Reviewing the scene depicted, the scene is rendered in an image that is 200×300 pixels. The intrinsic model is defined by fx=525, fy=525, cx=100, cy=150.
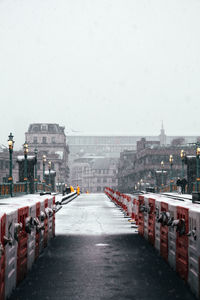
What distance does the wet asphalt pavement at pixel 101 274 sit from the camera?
8.00 m

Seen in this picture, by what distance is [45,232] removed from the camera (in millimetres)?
13594

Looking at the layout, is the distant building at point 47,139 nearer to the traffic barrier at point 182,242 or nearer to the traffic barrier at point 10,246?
the traffic barrier at point 182,242

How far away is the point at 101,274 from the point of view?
9719 millimetres

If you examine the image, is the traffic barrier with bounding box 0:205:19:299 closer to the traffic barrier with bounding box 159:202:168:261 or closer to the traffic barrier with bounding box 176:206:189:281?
the traffic barrier with bounding box 176:206:189:281

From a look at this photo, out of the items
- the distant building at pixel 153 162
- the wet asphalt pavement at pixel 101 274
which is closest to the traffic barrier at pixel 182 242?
the wet asphalt pavement at pixel 101 274

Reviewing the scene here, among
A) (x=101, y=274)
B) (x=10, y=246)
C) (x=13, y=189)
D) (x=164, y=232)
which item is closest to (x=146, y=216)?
(x=164, y=232)

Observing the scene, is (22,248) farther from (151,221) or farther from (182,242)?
(151,221)

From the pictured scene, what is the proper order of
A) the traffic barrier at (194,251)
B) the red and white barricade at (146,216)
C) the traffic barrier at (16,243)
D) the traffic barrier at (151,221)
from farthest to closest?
the red and white barricade at (146,216) → the traffic barrier at (151,221) → the traffic barrier at (194,251) → the traffic barrier at (16,243)

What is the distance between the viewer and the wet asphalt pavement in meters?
8.00

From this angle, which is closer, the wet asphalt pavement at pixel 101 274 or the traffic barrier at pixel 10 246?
the traffic barrier at pixel 10 246

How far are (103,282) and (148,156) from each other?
126454 millimetres

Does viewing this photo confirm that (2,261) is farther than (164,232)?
No

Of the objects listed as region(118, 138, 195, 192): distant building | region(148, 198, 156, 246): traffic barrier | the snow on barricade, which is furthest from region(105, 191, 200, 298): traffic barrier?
region(118, 138, 195, 192): distant building

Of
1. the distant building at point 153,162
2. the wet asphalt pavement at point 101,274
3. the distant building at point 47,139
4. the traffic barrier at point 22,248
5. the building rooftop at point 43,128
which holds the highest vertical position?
the building rooftop at point 43,128
